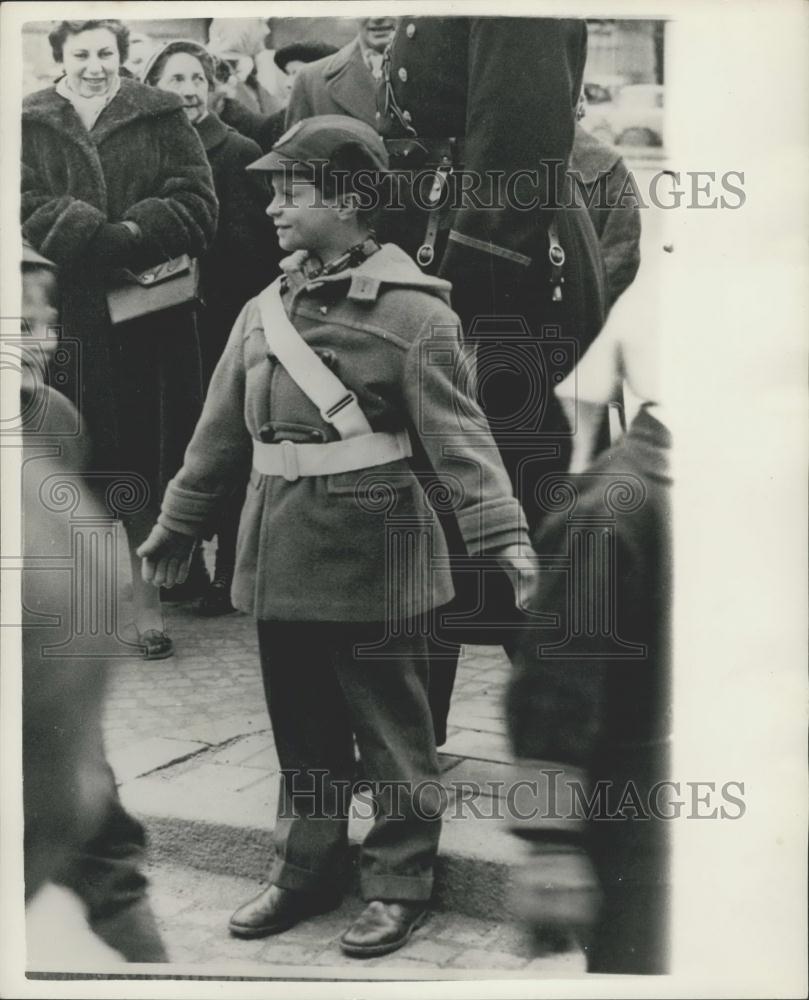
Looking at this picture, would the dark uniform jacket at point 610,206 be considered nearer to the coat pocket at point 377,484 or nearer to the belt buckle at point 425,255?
the belt buckle at point 425,255

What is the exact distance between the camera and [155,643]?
3.36 metres

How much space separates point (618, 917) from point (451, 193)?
211 cm

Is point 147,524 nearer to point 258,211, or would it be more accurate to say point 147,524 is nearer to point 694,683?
point 258,211

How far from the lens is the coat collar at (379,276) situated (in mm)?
2967

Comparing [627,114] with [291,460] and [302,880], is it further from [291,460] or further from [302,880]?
[302,880]

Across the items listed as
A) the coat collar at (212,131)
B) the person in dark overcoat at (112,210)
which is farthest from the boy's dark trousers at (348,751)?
the coat collar at (212,131)

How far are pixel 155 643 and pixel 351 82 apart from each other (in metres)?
1.71

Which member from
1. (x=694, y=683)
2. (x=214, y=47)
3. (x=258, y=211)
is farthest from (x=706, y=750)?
(x=214, y=47)

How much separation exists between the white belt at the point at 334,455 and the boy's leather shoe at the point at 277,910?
3.79ft

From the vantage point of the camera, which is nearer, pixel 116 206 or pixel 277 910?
pixel 277 910

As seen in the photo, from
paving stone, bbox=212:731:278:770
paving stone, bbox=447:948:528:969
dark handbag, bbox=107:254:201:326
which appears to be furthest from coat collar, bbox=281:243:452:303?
paving stone, bbox=447:948:528:969

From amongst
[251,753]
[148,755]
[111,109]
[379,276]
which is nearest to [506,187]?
[379,276]

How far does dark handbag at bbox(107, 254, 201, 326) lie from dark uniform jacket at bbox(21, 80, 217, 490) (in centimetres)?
4

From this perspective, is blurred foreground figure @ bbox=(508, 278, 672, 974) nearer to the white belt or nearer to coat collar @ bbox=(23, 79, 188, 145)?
the white belt
